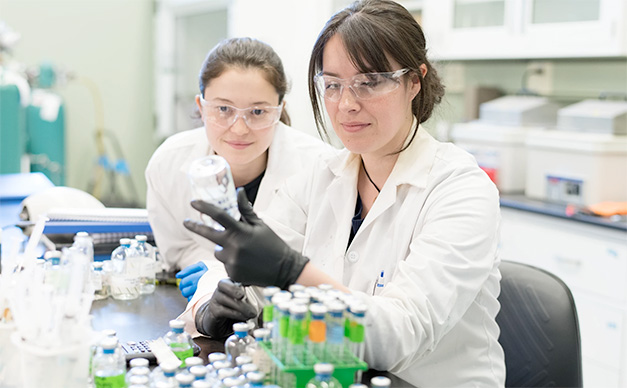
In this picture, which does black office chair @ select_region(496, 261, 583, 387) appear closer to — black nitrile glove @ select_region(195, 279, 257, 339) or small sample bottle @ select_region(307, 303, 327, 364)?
black nitrile glove @ select_region(195, 279, 257, 339)

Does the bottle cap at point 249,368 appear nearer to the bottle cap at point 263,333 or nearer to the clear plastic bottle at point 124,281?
the bottle cap at point 263,333

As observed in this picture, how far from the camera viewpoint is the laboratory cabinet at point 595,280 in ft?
8.09

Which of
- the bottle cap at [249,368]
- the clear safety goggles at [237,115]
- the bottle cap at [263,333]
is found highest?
the clear safety goggles at [237,115]

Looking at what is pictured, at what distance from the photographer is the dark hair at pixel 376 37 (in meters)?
1.32

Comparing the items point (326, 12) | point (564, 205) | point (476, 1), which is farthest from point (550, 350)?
point (326, 12)

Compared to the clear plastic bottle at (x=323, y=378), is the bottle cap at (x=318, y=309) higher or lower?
higher

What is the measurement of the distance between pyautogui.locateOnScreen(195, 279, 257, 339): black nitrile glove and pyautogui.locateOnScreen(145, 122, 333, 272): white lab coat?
2.01ft

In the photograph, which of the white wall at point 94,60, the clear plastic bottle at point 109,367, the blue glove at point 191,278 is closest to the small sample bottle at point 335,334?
the clear plastic bottle at point 109,367

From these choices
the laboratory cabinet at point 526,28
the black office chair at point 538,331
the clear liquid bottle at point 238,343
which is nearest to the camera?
the clear liquid bottle at point 238,343

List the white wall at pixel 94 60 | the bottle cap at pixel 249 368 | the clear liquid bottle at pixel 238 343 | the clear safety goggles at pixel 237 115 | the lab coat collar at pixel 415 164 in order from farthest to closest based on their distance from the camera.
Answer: the white wall at pixel 94 60 → the clear safety goggles at pixel 237 115 → the lab coat collar at pixel 415 164 → the clear liquid bottle at pixel 238 343 → the bottle cap at pixel 249 368

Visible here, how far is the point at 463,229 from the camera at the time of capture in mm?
1214

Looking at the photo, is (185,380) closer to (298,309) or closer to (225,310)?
(298,309)

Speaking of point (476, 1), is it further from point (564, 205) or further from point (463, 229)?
point (463, 229)

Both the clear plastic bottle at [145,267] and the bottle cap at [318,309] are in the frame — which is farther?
the clear plastic bottle at [145,267]
